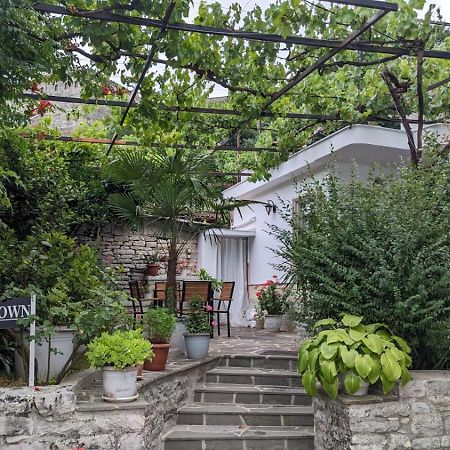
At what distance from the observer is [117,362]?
384cm

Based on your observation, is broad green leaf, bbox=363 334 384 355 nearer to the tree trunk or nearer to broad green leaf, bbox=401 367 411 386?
broad green leaf, bbox=401 367 411 386

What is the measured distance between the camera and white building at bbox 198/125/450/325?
26.1 feet

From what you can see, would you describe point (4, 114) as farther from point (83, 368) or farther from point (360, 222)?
point (360, 222)

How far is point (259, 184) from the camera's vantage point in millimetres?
10602

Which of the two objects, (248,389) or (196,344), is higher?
(196,344)

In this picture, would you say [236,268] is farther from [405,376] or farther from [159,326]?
[405,376]

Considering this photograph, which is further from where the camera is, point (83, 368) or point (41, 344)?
point (83, 368)

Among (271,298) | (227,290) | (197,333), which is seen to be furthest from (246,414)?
(271,298)

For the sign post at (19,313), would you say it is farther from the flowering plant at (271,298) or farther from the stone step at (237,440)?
the flowering plant at (271,298)

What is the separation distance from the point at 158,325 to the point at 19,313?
5.96ft

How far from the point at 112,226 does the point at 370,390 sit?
22.4 ft

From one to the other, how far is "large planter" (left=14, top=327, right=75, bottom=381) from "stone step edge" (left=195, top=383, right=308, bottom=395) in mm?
1811

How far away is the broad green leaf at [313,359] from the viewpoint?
374cm

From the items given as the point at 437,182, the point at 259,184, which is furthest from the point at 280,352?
the point at 259,184
